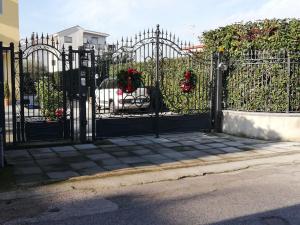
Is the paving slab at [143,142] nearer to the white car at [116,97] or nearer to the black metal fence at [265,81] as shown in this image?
the white car at [116,97]

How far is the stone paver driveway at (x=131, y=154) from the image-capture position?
7389 mm

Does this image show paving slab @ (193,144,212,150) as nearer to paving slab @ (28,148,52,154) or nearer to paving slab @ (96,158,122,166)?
paving slab @ (96,158,122,166)

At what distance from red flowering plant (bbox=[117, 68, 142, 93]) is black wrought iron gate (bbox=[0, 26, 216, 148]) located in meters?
0.03

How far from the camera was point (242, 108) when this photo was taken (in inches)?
450

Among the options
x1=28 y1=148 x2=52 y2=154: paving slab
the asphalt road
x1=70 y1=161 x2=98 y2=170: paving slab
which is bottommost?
the asphalt road

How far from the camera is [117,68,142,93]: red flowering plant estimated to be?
10359 mm

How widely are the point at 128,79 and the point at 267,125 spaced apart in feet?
12.7

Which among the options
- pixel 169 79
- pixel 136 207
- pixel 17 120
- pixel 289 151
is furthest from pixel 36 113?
pixel 289 151

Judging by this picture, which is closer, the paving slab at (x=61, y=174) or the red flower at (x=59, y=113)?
the paving slab at (x=61, y=174)

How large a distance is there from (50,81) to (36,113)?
2.74 ft

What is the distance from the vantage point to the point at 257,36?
11297 millimetres

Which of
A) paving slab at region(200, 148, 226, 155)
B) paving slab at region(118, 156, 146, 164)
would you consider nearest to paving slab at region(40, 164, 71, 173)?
paving slab at region(118, 156, 146, 164)

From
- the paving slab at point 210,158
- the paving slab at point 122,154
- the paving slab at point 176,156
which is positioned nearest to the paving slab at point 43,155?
the paving slab at point 122,154

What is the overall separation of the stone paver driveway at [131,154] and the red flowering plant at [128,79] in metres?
1.33
